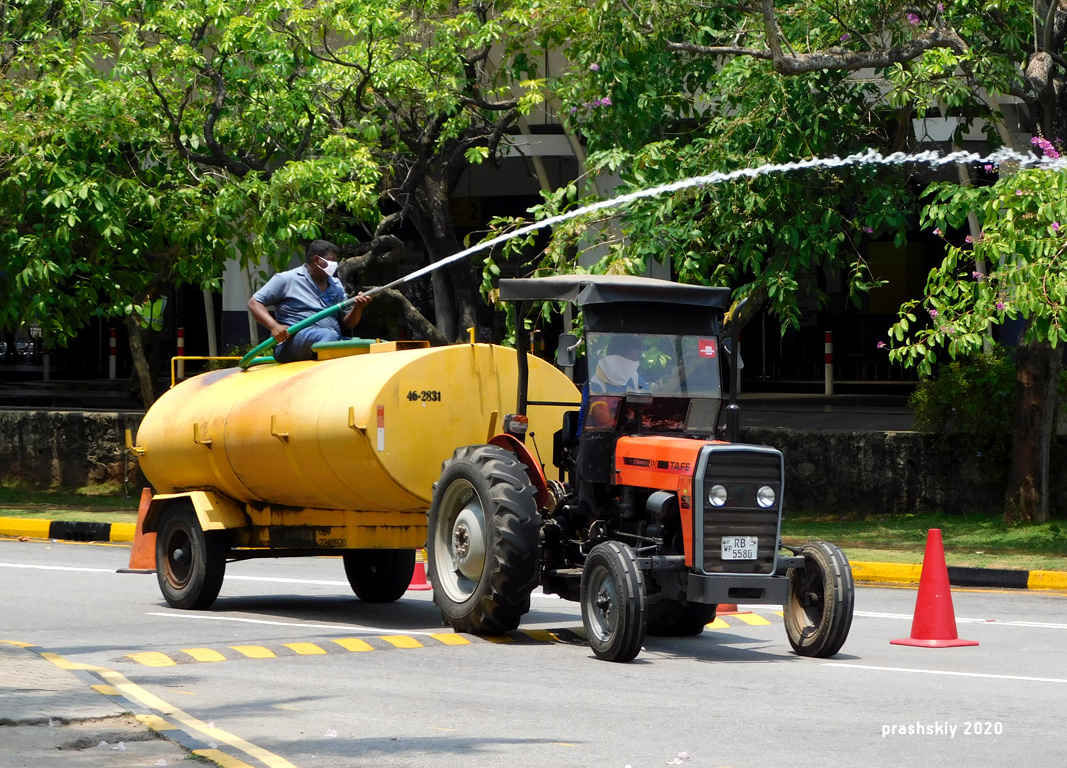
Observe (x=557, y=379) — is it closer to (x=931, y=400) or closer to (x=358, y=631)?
(x=358, y=631)

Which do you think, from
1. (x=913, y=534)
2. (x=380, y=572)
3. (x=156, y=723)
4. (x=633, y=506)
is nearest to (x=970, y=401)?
(x=913, y=534)

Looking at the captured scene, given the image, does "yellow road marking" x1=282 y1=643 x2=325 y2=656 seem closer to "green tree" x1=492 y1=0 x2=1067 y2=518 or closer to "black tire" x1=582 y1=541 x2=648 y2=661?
"black tire" x1=582 y1=541 x2=648 y2=661

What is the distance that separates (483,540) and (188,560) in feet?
10.8

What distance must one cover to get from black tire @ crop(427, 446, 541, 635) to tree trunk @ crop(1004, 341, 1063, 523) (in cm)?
842

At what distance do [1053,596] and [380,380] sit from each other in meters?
6.50

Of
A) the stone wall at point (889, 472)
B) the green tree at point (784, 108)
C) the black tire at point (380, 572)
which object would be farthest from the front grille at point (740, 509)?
the stone wall at point (889, 472)

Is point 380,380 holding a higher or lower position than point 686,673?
higher

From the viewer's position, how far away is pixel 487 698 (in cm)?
830

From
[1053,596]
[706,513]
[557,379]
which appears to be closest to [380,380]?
[557,379]

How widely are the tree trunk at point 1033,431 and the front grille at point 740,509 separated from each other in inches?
324

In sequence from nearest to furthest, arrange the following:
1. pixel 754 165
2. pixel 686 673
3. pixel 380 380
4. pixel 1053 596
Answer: pixel 686 673 < pixel 380 380 < pixel 1053 596 < pixel 754 165

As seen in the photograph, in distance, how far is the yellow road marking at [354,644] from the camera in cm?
1000

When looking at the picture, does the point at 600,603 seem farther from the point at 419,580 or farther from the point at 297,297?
the point at 419,580

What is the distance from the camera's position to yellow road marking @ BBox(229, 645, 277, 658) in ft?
32.0
